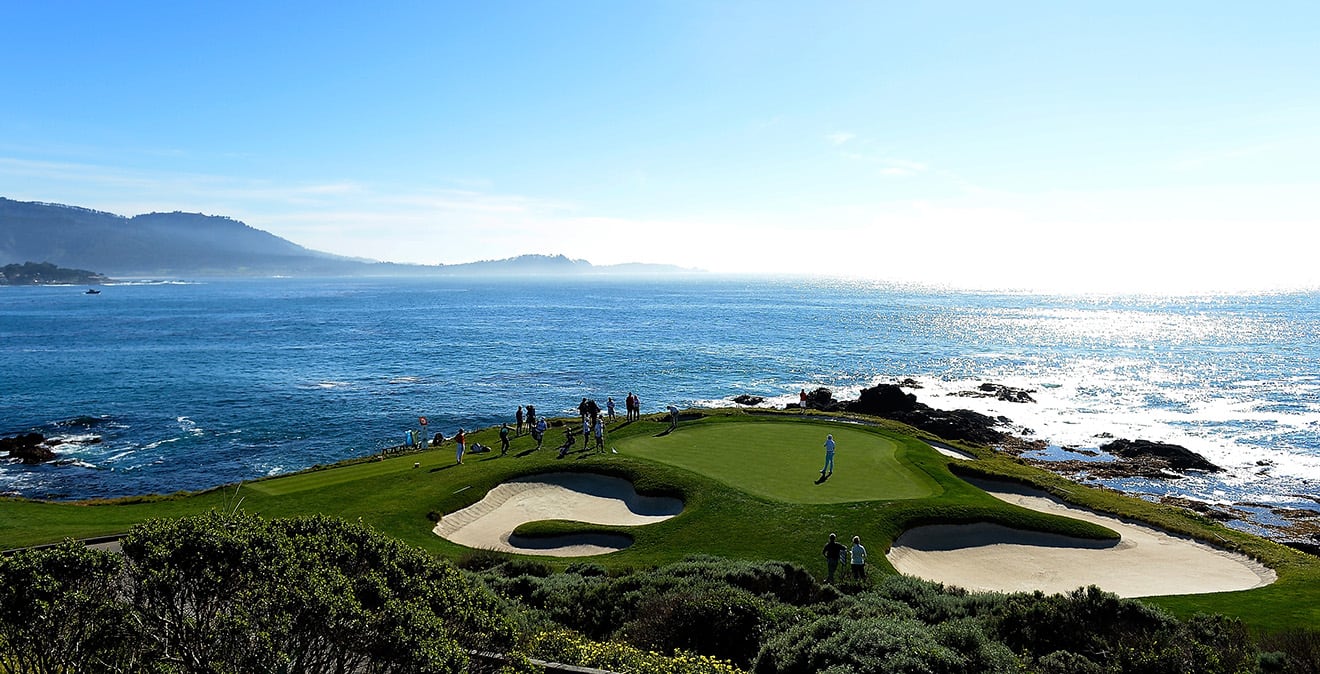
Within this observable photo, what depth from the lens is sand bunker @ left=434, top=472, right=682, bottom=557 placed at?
21734 millimetres

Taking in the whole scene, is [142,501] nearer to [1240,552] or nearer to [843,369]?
[1240,552]

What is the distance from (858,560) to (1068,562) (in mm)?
7801

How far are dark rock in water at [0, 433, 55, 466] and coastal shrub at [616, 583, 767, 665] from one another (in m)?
45.6

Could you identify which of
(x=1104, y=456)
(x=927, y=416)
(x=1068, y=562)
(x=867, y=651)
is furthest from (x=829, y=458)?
(x=1104, y=456)

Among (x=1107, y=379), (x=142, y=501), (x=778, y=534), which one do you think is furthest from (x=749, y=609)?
(x=1107, y=379)

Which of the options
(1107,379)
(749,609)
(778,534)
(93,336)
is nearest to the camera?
(749,609)

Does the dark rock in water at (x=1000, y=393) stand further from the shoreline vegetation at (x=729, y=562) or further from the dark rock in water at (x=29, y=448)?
the dark rock in water at (x=29, y=448)

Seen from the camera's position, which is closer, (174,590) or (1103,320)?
(174,590)

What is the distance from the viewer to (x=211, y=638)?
309 inches

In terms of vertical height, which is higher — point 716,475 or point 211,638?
point 211,638

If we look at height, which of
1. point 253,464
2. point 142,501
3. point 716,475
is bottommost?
point 253,464

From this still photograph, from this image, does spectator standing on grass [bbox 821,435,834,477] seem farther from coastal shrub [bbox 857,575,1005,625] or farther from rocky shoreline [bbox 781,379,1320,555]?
rocky shoreline [bbox 781,379,1320,555]

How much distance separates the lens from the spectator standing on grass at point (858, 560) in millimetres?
17609

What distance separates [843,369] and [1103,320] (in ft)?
340
